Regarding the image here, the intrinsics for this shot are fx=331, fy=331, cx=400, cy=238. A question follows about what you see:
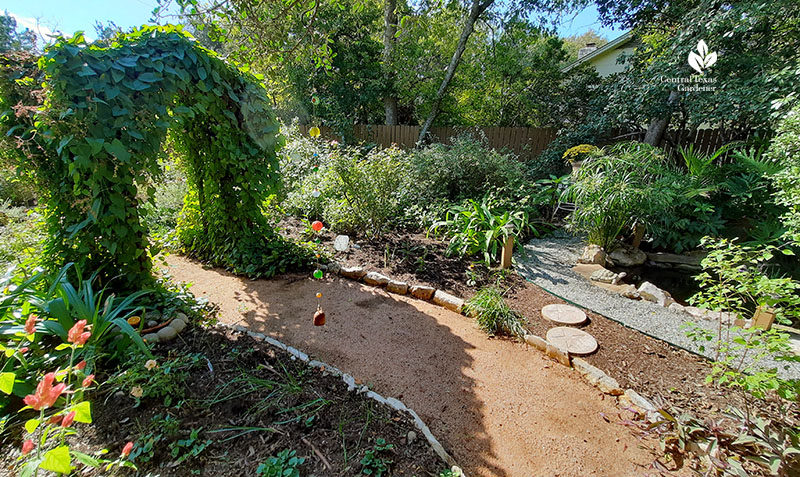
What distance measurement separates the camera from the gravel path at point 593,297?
8.90 feet

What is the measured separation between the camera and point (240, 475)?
1.34 m

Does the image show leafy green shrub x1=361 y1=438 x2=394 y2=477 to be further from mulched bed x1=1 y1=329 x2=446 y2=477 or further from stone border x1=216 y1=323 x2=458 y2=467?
stone border x1=216 y1=323 x2=458 y2=467

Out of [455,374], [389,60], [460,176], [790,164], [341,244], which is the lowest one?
[455,374]

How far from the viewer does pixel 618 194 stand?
390 cm

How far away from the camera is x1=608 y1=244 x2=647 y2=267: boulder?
4.22 m

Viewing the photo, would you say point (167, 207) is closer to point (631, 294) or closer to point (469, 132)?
point (631, 294)

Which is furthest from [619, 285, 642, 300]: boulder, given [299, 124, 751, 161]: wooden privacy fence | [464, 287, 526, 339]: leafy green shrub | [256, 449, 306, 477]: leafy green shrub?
[256, 449, 306, 477]: leafy green shrub

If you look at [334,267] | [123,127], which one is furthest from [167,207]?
[123,127]

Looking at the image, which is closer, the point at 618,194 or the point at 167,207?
the point at 618,194

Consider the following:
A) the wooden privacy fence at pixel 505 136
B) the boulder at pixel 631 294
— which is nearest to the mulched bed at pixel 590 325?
the boulder at pixel 631 294

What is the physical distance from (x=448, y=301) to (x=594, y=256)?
2184mm

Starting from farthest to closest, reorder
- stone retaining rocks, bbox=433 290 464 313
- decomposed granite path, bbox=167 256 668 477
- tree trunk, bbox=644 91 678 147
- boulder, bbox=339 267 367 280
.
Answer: tree trunk, bbox=644 91 678 147
boulder, bbox=339 267 367 280
stone retaining rocks, bbox=433 290 464 313
decomposed granite path, bbox=167 256 668 477

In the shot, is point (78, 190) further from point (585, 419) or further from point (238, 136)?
point (585, 419)

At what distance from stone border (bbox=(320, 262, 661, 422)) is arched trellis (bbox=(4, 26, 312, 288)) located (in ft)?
4.72
